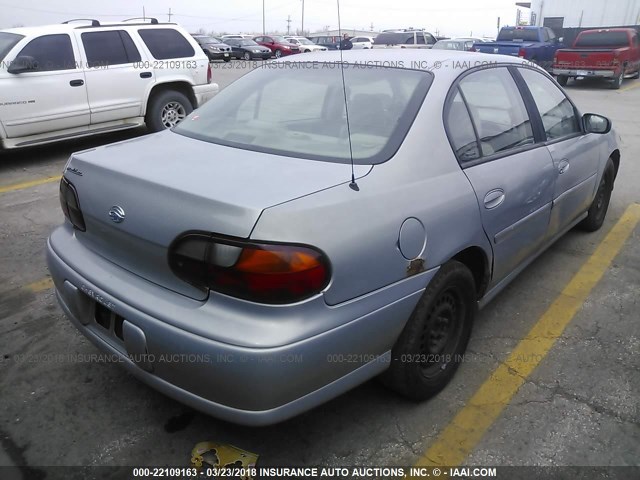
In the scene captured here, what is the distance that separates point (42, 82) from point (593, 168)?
20.9ft

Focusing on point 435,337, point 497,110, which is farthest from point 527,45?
point 435,337

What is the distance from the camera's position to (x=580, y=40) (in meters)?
17.4

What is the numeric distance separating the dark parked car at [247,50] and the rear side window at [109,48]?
924 inches

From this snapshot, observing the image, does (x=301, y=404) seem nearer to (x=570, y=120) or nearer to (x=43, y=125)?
(x=570, y=120)

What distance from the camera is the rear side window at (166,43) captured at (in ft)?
26.0

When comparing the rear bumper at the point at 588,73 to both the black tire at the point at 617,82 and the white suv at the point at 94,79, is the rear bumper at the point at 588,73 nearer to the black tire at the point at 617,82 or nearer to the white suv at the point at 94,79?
the black tire at the point at 617,82

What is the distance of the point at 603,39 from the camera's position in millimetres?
17156

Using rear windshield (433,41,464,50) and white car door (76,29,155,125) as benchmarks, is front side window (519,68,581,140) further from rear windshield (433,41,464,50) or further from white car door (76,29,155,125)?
rear windshield (433,41,464,50)

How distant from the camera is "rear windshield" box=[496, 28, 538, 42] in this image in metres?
18.2

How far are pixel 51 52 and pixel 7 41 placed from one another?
52cm

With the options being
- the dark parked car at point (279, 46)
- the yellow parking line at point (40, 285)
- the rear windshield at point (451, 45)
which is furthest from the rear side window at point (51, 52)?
the dark parked car at point (279, 46)

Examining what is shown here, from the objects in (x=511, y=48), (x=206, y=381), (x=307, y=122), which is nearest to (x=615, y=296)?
(x=307, y=122)

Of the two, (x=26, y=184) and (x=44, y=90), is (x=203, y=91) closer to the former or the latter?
(x=44, y=90)

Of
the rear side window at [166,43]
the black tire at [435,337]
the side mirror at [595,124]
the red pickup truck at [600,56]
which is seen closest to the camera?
the black tire at [435,337]
